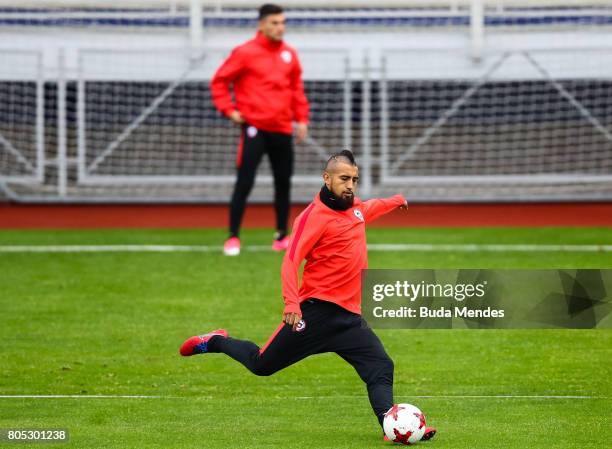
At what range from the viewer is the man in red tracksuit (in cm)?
1267

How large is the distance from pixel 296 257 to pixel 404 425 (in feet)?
3.16

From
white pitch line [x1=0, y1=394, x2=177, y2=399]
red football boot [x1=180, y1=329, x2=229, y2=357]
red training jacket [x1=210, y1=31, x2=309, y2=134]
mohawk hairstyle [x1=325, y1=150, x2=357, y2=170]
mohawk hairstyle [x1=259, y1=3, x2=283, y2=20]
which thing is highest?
mohawk hairstyle [x1=259, y1=3, x2=283, y2=20]

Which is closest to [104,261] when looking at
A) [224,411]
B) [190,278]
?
[190,278]

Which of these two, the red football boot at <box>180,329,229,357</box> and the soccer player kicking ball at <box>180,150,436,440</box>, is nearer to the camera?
the soccer player kicking ball at <box>180,150,436,440</box>

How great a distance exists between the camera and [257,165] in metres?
12.9

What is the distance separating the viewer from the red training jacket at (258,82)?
12688 millimetres

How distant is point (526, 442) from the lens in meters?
6.55

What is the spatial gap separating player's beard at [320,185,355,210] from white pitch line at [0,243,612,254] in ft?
21.1

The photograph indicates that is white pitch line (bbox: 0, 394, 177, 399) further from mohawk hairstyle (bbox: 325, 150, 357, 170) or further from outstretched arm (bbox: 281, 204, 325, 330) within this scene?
mohawk hairstyle (bbox: 325, 150, 357, 170)

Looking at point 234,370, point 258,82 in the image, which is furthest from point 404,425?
point 258,82

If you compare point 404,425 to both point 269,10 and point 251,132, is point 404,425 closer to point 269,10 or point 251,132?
point 251,132

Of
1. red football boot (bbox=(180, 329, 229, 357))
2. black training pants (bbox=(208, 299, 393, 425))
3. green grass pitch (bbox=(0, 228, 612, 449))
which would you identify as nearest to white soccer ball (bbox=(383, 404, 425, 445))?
green grass pitch (bbox=(0, 228, 612, 449))

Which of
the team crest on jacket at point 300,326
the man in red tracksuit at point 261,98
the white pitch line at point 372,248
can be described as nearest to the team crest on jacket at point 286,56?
the man in red tracksuit at point 261,98

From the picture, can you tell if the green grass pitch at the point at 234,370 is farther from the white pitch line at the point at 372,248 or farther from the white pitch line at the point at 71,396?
the white pitch line at the point at 372,248
